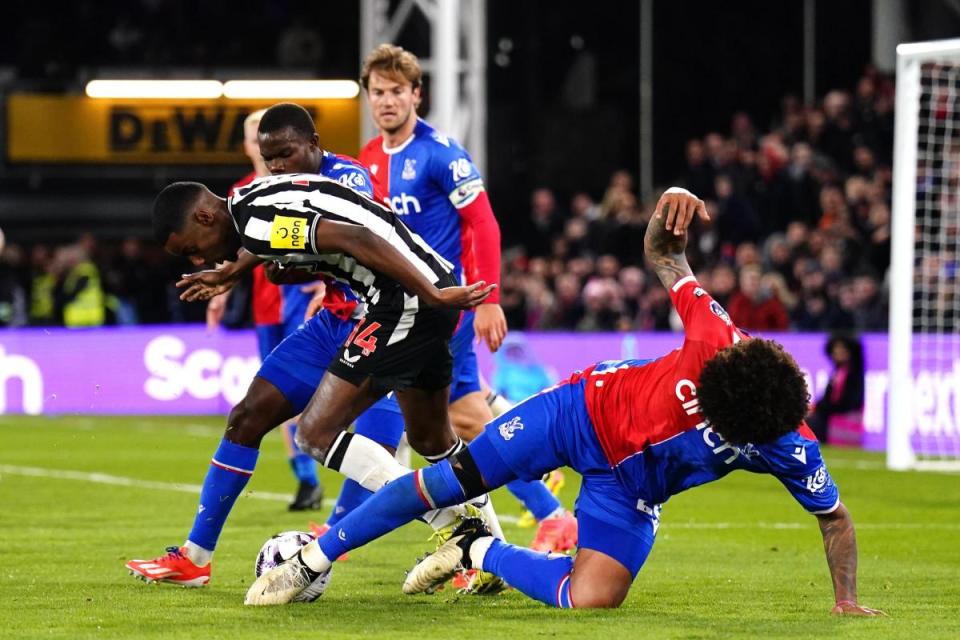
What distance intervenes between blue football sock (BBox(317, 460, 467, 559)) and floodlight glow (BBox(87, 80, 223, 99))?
2019cm

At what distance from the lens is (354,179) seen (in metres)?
7.48

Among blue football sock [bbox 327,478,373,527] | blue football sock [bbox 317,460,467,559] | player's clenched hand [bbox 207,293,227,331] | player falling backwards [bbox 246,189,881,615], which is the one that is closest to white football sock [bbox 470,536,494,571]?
player falling backwards [bbox 246,189,881,615]

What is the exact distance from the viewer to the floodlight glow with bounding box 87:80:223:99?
26.0m

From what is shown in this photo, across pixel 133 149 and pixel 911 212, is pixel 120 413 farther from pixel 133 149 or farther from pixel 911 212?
pixel 911 212

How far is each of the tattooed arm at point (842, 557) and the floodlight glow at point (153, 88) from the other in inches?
814

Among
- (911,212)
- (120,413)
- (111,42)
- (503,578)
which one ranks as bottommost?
(120,413)

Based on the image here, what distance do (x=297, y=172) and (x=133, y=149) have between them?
1956 cm

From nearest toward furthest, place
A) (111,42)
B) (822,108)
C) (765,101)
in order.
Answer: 1. (822,108)
2. (765,101)
3. (111,42)

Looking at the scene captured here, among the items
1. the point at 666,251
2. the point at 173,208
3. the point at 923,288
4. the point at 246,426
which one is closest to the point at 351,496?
the point at 246,426

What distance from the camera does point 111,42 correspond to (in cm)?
2697

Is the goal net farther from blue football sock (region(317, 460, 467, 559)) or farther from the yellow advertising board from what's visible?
the yellow advertising board

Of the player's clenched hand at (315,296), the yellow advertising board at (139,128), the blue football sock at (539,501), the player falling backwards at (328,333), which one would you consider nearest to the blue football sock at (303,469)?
the player's clenched hand at (315,296)

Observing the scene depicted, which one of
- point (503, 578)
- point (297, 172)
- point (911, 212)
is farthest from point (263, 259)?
point (911, 212)

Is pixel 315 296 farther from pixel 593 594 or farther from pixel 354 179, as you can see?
pixel 593 594
